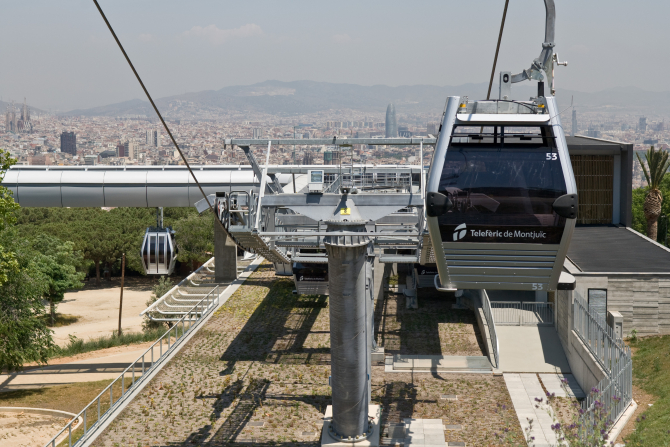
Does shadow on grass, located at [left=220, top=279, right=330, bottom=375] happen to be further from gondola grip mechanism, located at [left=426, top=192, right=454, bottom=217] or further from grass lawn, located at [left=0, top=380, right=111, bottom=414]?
gondola grip mechanism, located at [left=426, top=192, right=454, bottom=217]

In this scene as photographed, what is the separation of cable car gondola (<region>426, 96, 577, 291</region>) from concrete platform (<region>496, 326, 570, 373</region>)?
11.1m

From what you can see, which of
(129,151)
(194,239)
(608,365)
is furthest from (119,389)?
(129,151)

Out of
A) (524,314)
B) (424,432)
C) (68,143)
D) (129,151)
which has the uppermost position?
(68,143)

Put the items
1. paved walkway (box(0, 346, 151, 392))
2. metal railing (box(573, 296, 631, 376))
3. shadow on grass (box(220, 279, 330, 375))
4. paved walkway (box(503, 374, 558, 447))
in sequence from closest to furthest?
paved walkway (box(503, 374, 558, 447)) → metal railing (box(573, 296, 631, 376)) → shadow on grass (box(220, 279, 330, 375)) → paved walkway (box(0, 346, 151, 392))

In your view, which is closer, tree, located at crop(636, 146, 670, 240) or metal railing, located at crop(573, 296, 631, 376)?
metal railing, located at crop(573, 296, 631, 376)

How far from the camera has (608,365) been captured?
52.2 feet

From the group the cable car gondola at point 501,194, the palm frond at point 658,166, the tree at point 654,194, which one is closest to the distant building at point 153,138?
the palm frond at point 658,166

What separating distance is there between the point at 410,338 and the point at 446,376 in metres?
3.34

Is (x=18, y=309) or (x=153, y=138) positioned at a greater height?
(x=153, y=138)

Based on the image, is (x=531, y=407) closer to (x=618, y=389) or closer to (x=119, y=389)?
(x=618, y=389)

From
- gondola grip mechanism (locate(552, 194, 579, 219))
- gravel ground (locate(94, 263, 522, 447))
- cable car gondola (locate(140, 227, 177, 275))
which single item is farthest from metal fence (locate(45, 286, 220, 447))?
gondola grip mechanism (locate(552, 194, 579, 219))

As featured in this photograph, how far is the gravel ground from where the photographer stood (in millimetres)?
14773

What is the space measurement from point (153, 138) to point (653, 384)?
579 feet

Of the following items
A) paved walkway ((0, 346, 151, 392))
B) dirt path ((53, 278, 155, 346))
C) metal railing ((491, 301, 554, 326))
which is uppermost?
metal railing ((491, 301, 554, 326))
